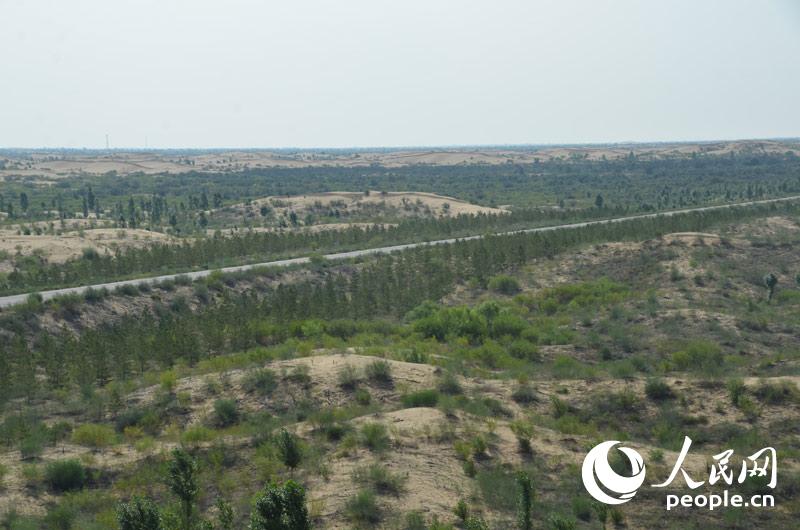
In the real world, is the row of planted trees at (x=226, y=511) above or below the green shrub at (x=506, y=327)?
above

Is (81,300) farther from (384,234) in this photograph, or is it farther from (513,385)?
(384,234)

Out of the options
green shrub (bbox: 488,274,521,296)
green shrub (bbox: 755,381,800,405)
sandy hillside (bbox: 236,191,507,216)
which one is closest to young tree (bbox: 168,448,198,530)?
green shrub (bbox: 755,381,800,405)

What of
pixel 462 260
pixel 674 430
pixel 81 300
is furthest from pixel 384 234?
pixel 674 430

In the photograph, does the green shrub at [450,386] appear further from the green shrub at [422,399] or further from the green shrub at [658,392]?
the green shrub at [658,392]

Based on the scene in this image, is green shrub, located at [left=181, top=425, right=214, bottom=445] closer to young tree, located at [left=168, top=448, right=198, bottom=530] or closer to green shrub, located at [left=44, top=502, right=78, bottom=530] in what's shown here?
green shrub, located at [left=44, top=502, right=78, bottom=530]

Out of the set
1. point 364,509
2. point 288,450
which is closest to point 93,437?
point 288,450

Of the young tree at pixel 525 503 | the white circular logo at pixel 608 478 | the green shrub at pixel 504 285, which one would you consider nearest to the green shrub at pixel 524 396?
the white circular logo at pixel 608 478
